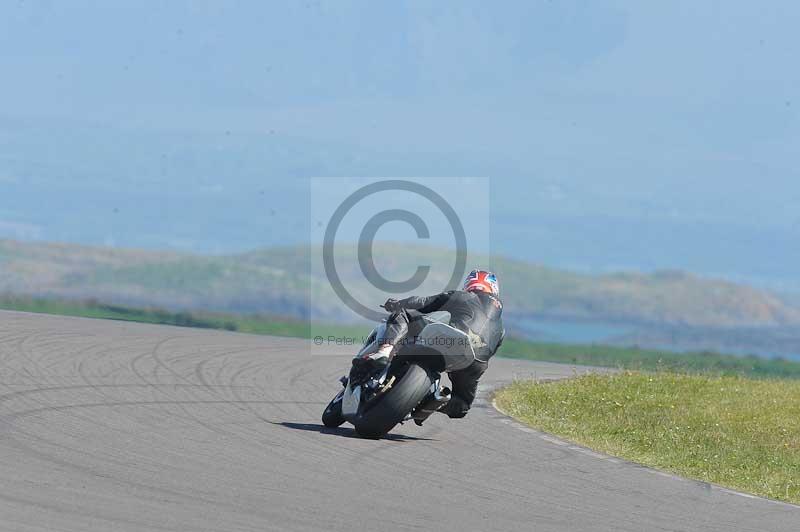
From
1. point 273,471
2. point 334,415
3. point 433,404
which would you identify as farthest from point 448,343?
point 273,471

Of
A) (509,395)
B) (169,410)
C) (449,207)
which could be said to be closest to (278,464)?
(169,410)

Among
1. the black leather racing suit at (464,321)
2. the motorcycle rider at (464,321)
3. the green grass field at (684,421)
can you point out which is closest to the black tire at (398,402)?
the motorcycle rider at (464,321)

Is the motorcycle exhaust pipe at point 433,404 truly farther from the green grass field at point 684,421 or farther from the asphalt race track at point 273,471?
the green grass field at point 684,421

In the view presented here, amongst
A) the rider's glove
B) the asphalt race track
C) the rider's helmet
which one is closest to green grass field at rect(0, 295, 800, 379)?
the asphalt race track

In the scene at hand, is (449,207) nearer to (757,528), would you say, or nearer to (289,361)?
(289,361)

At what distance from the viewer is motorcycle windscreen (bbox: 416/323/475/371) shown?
1273 centimetres

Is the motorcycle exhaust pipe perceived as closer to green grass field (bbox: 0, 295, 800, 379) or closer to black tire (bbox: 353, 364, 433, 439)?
black tire (bbox: 353, 364, 433, 439)

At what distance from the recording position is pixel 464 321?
1301cm

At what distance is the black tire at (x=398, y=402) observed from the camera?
1253 centimetres

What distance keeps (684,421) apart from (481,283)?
532cm

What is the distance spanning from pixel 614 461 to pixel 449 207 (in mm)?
11837

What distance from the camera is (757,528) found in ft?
32.2

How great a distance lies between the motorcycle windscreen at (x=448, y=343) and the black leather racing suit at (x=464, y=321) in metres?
0.14

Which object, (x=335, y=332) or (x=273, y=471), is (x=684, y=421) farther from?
(x=335, y=332)
